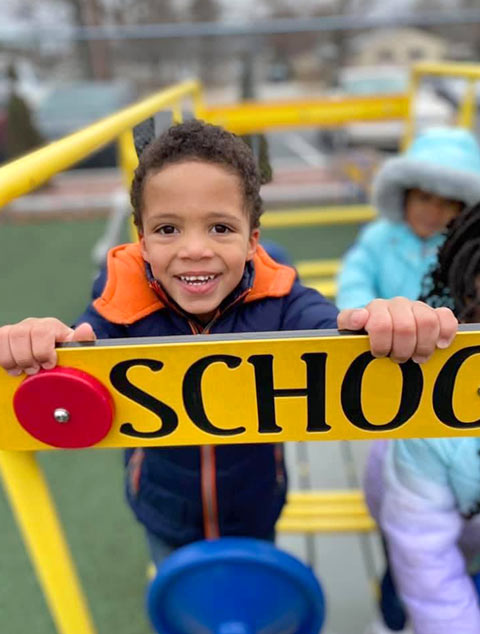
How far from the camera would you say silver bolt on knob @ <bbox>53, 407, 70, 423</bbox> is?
0.59 metres

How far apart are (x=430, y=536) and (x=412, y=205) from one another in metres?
0.90

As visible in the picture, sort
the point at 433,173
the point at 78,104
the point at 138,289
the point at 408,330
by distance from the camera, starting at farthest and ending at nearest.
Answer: the point at 78,104, the point at 433,173, the point at 138,289, the point at 408,330

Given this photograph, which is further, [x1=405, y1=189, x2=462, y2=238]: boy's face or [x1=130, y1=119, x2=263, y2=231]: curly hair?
[x1=405, y1=189, x2=462, y2=238]: boy's face

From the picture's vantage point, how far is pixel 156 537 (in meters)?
1.12

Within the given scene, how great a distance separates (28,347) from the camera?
0.55 meters

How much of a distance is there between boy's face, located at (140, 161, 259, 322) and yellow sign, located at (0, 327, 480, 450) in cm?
11

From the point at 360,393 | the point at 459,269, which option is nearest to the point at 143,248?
the point at 360,393

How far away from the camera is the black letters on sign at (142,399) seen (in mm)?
573

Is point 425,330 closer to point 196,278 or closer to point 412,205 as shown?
point 196,278

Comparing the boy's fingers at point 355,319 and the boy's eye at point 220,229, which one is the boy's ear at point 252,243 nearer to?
the boy's eye at point 220,229

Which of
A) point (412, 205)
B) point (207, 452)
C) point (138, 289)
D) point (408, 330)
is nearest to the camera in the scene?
point (408, 330)

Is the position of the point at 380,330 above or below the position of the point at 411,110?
above

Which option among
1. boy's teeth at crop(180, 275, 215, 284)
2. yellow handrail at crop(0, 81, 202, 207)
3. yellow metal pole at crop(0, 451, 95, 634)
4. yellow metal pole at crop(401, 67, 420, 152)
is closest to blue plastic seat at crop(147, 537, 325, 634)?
yellow metal pole at crop(0, 451, 95, 634)

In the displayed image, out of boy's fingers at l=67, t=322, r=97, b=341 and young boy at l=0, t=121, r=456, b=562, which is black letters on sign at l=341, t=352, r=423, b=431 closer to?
young boy at l=0, t=121, r=456, b=562
